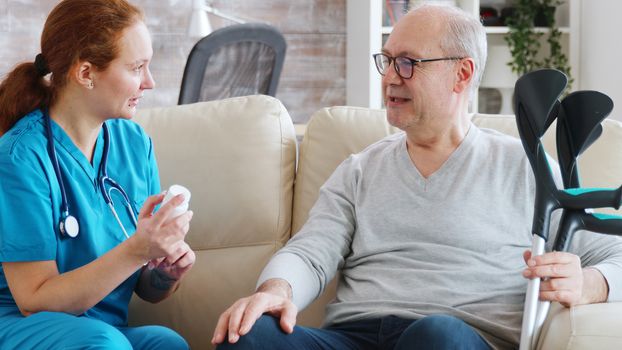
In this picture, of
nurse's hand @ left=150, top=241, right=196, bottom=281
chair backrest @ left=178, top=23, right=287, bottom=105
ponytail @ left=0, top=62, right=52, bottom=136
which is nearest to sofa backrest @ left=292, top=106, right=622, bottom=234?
nurse's hand @ left=150, top=241, right=196, bottom=281

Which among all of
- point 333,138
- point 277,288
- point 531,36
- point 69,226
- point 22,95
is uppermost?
point 531,36

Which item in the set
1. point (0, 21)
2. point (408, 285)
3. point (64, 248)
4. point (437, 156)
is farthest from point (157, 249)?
point (0, 21)

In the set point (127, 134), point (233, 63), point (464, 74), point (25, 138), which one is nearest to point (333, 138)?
point (464, 74)

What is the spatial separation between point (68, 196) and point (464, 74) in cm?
83

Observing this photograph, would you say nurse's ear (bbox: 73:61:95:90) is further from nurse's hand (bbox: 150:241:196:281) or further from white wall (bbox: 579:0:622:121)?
white wall (bbox: 579:0:622:121)

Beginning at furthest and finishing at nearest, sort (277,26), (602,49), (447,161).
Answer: (277,26) → (602,49) → (447,161)

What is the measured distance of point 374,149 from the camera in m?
1.91

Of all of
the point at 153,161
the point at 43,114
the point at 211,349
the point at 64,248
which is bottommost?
the point at 211,349

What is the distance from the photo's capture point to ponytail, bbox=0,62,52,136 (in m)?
1.67

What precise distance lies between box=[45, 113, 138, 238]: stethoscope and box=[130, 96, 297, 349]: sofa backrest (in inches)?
10.7

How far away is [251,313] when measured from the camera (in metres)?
1.49

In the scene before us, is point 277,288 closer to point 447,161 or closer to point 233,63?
point 447,161

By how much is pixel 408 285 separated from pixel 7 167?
0.77m

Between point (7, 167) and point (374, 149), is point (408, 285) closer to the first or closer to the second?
point (374, 149)
